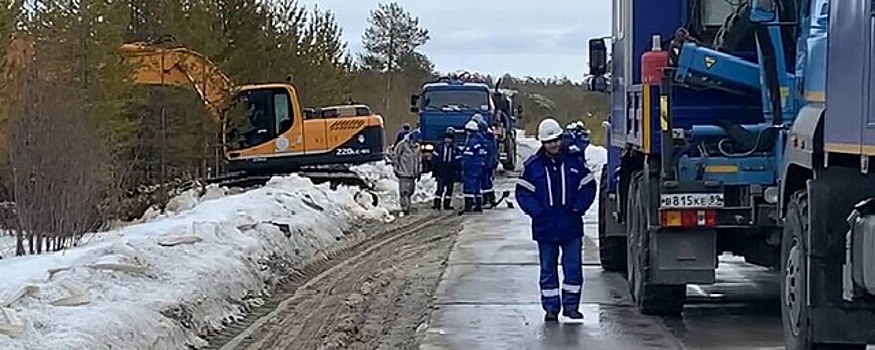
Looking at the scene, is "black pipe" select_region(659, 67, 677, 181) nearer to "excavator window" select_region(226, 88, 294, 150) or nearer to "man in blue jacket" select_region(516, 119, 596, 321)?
"man in blue jacket" select_region(516, 119, 596, 321)

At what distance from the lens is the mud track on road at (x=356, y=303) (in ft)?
40.7

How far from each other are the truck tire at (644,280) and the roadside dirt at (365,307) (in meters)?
1.89

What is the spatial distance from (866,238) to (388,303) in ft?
22.9

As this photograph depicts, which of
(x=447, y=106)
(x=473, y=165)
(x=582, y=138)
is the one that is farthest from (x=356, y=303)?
(x=447, y=106)

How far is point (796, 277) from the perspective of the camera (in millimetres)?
9594

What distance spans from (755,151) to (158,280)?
17.7 ft

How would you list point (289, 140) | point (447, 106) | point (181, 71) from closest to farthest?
1. point (181, 71)
2. point (289, 140)
3. point (447, 106)

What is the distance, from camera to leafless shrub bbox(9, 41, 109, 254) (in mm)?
22109

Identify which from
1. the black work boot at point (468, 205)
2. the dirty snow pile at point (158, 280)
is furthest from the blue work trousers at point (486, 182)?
the dirty snow pile at point (158, 280)

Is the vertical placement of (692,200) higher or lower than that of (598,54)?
lower

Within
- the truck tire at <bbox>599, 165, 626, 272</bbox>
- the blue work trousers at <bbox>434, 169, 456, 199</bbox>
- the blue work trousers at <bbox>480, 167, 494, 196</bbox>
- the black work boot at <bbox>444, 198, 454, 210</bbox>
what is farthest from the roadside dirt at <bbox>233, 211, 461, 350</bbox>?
the blue work trousers at <bbox>434, 169, 456, 199</bbox>

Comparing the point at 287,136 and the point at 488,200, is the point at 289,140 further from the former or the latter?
the point at 488,200

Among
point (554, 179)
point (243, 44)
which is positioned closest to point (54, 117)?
point (554, 179)

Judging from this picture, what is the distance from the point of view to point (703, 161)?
1235cm
